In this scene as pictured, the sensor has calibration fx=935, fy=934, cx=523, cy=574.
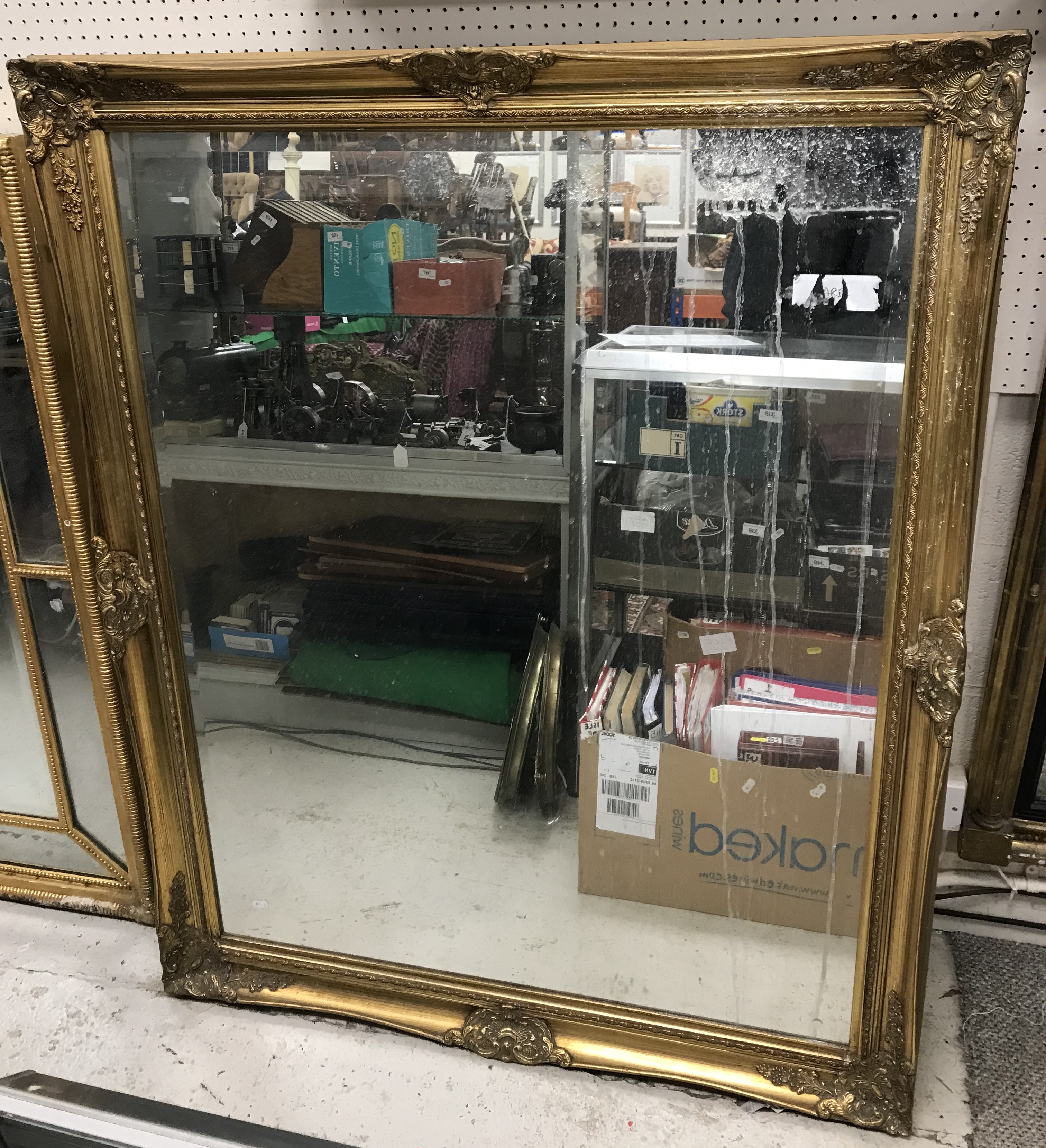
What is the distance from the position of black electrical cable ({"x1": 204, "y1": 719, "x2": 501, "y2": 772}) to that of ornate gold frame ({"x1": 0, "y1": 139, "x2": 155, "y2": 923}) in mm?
262

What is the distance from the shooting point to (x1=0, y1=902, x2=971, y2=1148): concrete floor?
4.75 ft

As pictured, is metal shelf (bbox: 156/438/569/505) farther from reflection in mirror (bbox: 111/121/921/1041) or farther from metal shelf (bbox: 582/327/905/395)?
metal shelf (bbox: 582/327/905/395)

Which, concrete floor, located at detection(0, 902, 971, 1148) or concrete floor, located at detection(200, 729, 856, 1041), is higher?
concrete floor, located at detection(200, 729, 856, 1041)

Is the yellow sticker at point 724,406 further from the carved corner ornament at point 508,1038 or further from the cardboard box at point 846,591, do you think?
the carved corner ornament at point 508,1038

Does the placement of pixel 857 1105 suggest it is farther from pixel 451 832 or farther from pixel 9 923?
pixel 9 923

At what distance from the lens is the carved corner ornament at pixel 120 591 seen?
1.52 metres

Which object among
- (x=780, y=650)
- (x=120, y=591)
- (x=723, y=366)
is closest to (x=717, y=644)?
(x=780, y=650)

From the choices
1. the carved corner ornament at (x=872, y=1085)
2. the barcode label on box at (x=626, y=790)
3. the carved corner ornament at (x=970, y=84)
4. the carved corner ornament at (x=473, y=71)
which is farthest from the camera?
the barcode label on box at (x=626, y=790)

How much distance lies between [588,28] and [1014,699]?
1308 millimetres

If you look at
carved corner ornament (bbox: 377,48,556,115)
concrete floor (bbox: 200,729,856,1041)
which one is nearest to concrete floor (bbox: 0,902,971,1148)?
concrete floor (bbox: 200,729,856,1041)

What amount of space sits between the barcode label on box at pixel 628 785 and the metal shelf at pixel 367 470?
409 millimetres

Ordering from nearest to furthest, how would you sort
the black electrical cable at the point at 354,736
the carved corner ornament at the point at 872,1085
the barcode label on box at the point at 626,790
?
the carved corner ornament at the point at 872,1085 < the barcode label on box at the point at 626,790 < the black electrical cable at the point at 354,736

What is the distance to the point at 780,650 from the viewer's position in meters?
1.39

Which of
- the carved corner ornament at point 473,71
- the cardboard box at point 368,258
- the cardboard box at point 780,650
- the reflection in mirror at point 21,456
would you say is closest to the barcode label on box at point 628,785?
the cardboard box at point 780,650
